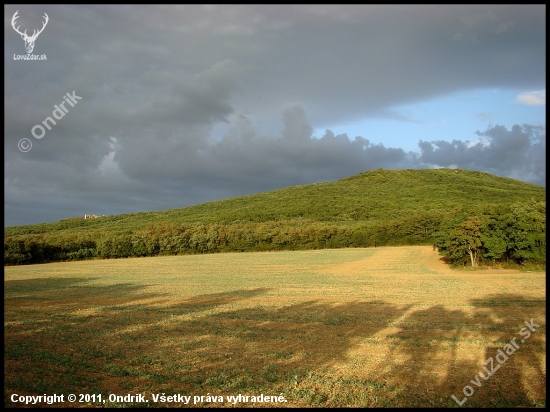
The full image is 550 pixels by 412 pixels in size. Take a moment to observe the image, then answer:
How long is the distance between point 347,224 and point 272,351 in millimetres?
84168

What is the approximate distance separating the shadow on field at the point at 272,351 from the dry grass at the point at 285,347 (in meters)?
0.05

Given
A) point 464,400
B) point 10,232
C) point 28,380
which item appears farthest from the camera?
point 10,232

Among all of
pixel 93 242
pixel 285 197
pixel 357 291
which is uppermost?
pixel 285 197

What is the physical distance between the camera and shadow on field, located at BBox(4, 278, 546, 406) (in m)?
8.70

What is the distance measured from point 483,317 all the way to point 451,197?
110459 mm

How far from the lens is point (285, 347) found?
1208 centimetres

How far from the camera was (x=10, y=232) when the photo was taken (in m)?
106

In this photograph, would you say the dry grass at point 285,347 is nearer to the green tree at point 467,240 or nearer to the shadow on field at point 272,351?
A: the shadow on field at point 272,351

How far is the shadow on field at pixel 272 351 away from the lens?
8703mm

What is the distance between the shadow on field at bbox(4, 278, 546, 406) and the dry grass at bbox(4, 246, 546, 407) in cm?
5

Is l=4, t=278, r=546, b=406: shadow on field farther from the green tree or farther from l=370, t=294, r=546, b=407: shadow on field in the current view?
the green tree

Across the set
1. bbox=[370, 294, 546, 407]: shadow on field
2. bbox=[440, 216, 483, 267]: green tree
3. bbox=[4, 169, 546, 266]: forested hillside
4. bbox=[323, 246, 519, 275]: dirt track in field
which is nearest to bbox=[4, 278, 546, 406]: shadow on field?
bbox=[370, 294, 546, 407]: shadow on field

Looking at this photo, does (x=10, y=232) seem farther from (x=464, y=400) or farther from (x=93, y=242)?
(x=464, y=400)

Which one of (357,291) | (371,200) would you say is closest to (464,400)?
(357,291)
